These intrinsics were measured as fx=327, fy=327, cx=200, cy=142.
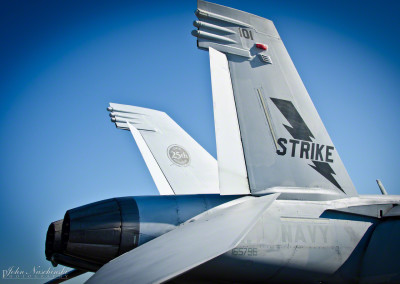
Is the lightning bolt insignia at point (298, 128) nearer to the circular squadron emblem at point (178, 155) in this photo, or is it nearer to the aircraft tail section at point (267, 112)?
the aircraft tail section at point (267, 112)

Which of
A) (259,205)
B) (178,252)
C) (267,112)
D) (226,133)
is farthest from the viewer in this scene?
(267,112)

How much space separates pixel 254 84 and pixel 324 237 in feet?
5.81

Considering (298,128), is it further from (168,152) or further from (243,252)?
(168,152)

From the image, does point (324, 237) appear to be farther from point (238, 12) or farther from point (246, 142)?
point (238, 12)

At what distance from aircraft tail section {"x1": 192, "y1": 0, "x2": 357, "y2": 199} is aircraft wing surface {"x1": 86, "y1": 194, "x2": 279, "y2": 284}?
3.26ft

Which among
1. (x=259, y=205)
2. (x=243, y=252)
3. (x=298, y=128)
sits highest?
(x=298, y=128)

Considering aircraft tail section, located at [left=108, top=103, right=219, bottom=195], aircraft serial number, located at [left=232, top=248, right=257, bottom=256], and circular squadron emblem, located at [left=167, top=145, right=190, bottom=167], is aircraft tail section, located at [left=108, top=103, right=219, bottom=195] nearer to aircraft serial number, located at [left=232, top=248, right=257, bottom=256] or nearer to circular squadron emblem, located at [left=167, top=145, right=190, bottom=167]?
circular squadron emblem, located at [left=167, top=145, right=190, bottom=167]

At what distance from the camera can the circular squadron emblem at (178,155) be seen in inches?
293

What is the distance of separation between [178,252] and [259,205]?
0.90 metres

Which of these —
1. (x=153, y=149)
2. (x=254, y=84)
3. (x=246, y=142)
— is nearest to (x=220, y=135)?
(x=246, y=142)

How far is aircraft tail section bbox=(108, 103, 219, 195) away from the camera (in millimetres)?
7074

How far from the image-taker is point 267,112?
12.1 feet

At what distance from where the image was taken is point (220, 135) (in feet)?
11.0

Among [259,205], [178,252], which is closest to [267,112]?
[259,205]
